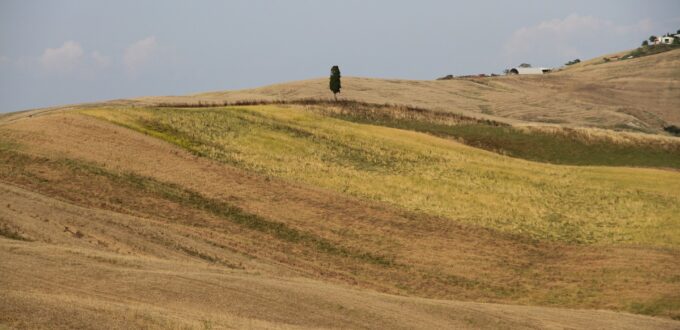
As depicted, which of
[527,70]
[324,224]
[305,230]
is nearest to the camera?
[305,230]

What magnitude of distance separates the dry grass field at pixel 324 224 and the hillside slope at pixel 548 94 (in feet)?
59.4

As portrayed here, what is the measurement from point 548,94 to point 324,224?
78311 millimetres

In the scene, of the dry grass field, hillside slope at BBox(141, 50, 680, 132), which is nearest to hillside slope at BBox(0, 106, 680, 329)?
the dry grass field

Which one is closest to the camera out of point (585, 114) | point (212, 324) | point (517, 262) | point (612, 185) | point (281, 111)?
point (212, 324)

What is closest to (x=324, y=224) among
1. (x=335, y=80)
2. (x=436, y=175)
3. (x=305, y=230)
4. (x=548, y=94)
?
(x=305, y=230)

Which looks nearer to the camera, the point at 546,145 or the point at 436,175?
the point at 436,175

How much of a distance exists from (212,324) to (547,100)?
90.3 metres

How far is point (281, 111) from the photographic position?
70.9m

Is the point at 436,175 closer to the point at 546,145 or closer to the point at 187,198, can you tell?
the point at 187,198

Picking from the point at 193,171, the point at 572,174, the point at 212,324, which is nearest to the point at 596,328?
the point at 212,324

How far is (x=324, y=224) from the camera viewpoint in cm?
4300

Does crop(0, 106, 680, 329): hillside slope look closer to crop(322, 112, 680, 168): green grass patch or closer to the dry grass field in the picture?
the dry grass field

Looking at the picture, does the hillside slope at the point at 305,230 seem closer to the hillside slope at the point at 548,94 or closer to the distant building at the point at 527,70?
the hillside slope at the point at 548,94

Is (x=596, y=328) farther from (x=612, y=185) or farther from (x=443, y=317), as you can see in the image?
(x=612, y=185)
